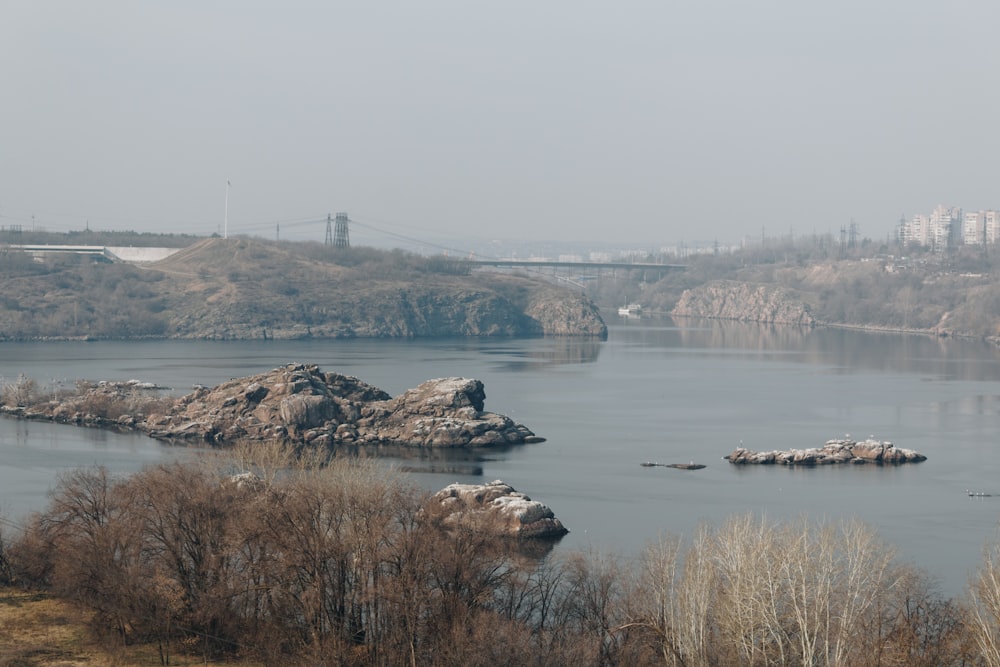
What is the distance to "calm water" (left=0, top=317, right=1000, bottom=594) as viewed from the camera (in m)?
22.4

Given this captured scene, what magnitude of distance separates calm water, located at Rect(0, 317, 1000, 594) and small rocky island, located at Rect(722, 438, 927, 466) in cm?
58

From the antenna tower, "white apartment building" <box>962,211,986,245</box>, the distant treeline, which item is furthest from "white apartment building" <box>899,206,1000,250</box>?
the distant treeline

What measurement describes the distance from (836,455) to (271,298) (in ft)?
169

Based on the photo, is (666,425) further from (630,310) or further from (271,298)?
(630,310)

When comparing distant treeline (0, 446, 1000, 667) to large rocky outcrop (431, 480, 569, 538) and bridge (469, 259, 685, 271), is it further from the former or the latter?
bridge (469, 259, 685, 271)

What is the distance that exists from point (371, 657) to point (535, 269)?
388 feet

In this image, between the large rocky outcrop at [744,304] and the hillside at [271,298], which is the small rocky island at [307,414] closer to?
the hillside at [271,298]

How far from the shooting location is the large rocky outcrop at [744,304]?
97.6 metres

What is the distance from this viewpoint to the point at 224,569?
14578mm

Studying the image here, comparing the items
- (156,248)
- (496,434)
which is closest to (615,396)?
(496,434)

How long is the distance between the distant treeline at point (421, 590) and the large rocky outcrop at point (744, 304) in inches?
3264

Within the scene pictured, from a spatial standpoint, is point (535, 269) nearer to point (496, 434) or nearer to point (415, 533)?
point (496, 434)

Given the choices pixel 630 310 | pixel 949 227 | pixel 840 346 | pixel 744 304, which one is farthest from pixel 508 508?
pixel 949 227

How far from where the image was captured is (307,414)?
31391 millimetres
